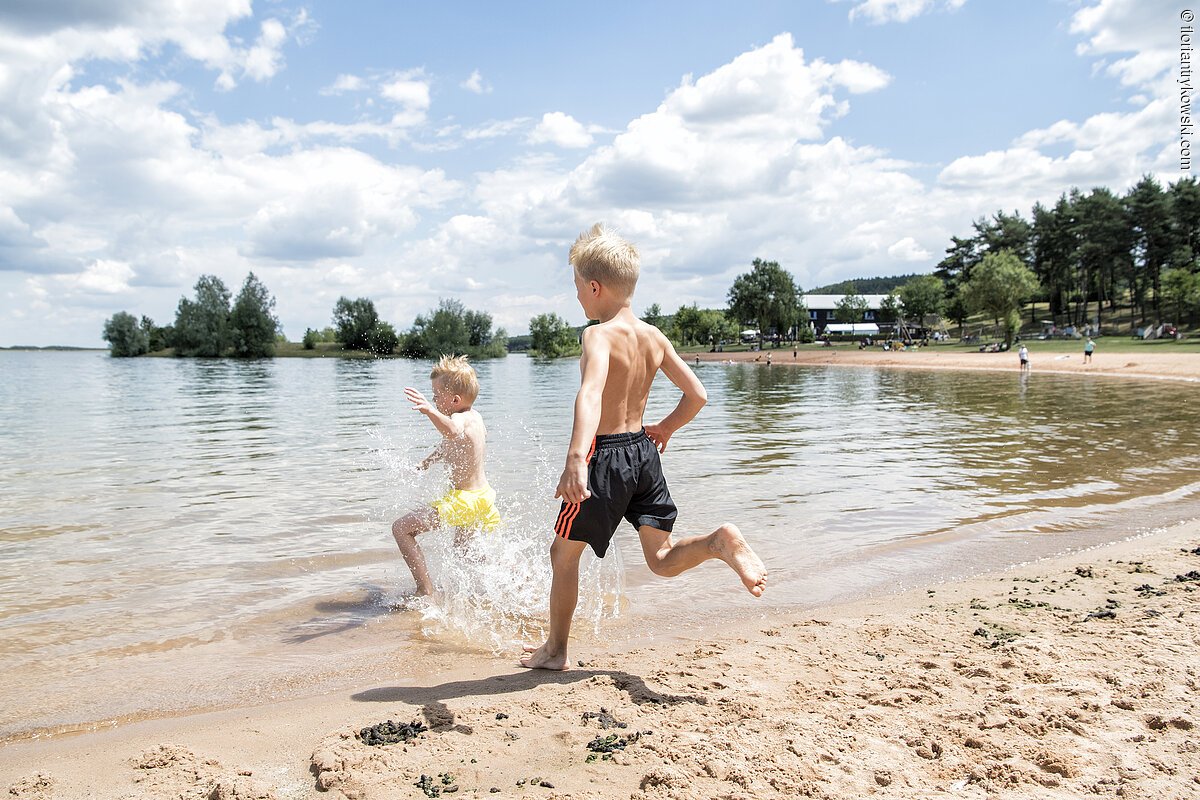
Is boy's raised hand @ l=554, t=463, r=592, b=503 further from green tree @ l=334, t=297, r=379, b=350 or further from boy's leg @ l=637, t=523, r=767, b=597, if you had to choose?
green tree @ l=334, t=297, r=379, b=350

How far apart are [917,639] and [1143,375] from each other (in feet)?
151

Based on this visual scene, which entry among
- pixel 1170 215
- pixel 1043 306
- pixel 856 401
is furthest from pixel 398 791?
pixel 1043 306

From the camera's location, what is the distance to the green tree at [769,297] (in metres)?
124

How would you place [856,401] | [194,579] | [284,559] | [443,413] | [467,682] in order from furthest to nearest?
[856,401]
[284,559]
[194,579]
[443,413]
[467,682]

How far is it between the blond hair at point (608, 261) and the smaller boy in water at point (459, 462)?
1.89 metres

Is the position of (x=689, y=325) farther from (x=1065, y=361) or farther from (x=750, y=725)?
(x=750, y=725)

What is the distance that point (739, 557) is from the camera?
157 inches

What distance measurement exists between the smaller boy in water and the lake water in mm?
321

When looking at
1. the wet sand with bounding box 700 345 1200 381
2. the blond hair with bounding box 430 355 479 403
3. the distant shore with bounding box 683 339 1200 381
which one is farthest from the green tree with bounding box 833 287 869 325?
the blond hair with bounding box 430 355 479 403

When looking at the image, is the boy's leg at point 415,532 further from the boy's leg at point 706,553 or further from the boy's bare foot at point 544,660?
the boy's leg at point 706,553

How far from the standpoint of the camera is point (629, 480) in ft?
13.2

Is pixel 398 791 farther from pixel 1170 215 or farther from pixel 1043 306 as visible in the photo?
pixel 1043 306

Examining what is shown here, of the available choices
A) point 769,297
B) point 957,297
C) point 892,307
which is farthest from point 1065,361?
point 892,307

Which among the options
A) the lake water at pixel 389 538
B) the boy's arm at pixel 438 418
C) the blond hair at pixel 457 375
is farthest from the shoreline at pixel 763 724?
the blond hair at pixel 457 375
